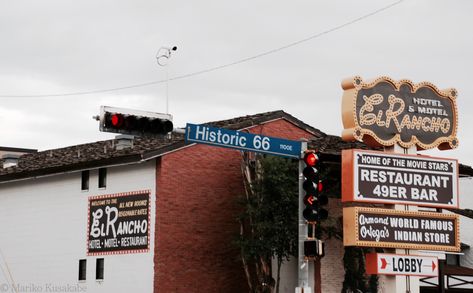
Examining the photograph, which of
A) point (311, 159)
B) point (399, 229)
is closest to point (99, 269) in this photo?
point (399, 229)

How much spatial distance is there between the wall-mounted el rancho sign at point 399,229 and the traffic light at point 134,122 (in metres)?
9.10

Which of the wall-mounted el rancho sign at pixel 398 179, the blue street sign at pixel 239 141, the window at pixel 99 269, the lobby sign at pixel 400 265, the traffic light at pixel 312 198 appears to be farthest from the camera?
the window at pixel 99 269

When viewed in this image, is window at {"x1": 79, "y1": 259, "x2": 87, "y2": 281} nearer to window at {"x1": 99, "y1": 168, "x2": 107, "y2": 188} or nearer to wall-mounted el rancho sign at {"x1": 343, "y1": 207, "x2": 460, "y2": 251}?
window at {"x1": 99, "y1": 168, "x2": 107, "y2": 188}

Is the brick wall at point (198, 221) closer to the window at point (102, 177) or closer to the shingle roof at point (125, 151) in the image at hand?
the shingle roof at point (125, 151)

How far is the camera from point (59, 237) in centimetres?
4022

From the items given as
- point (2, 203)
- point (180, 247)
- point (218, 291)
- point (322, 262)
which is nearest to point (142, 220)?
point (180, 247)

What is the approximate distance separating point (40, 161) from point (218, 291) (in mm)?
12048

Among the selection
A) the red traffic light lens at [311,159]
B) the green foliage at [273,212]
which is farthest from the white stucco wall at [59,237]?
the red traffic light lens at [311,159]

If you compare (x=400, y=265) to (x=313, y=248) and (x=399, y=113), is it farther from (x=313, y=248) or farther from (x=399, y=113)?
(x=313, y=248)

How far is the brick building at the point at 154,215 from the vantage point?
3625 centimetres

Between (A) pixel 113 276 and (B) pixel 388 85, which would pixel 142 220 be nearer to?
(A) pixel 113 276

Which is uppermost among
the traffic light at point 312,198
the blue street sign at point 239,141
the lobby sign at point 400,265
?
the blue street sign at point 239,141

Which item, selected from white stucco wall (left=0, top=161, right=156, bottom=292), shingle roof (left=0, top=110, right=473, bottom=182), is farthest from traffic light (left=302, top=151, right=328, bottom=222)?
white stucco wall (left=0, top=161, right=156, bottom=292)

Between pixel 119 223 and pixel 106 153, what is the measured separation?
3241 mm
